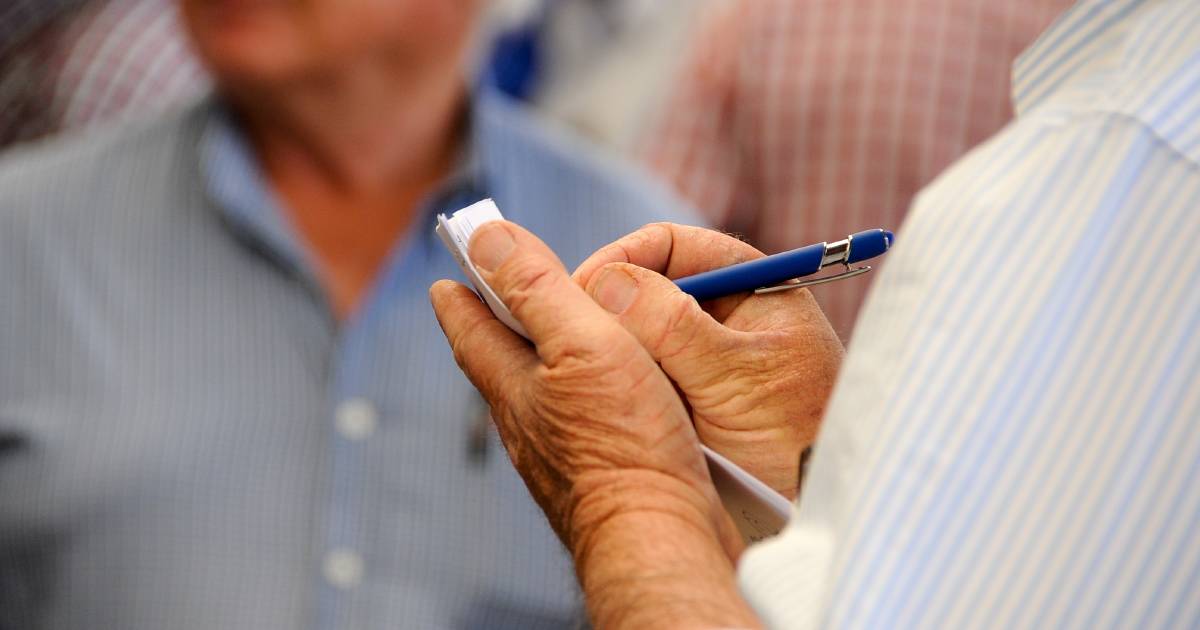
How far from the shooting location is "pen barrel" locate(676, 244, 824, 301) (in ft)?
1.98

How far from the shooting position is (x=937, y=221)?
432mm

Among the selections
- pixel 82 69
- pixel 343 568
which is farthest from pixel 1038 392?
pixel 82 69

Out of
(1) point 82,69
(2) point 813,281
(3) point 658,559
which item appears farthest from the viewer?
(1) point 82,69

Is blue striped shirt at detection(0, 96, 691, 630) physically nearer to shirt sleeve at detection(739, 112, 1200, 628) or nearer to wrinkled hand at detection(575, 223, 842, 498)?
wrinkled hand at detection(575, 223, 842, 498)

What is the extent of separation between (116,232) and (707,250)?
0.70 metres

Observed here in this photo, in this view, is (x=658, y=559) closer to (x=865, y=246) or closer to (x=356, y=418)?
(x=865, y=246)

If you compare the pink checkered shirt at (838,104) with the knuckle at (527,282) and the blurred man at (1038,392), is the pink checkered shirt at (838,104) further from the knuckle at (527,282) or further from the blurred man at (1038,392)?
the blurred man at (1038,392)

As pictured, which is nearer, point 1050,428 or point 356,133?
point 1050,428

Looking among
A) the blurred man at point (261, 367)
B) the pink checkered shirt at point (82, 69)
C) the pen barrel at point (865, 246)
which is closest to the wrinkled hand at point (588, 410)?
the pen barrel at point (865, 246)

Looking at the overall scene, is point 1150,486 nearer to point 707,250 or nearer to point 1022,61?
point 1022,61

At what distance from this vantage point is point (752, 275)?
610mm

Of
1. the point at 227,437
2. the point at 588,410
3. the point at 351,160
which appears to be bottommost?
the point at 227,437

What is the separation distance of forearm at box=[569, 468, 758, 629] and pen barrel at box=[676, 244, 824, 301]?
0.34 ft

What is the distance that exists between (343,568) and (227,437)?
141 millimetres
